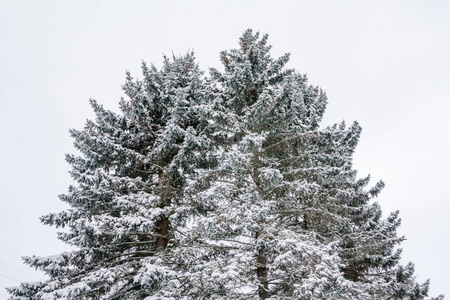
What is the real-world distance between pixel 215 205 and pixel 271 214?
1.61 meters

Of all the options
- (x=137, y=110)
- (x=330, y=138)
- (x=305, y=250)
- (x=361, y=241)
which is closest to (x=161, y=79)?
(x=137, y=110)

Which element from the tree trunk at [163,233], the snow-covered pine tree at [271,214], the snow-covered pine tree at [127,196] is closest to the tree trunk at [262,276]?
the snow-covered pine tree at [271,214]

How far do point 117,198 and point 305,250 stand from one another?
5384 mm

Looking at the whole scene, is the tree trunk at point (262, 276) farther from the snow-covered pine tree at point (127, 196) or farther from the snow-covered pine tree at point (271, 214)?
the snow-covered pine tree at point (127, 196)

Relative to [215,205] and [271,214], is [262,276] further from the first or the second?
[215,205]

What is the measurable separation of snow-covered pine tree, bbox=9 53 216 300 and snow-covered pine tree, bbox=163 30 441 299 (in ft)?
3.54

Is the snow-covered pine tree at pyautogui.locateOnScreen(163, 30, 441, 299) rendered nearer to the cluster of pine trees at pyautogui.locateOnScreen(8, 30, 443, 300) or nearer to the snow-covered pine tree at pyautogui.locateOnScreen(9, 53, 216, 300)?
the cluster of pine trees at pyautogui.locateOnScreen(8, 30, 443, 300)

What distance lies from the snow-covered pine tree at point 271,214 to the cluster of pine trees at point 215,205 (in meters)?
0.04

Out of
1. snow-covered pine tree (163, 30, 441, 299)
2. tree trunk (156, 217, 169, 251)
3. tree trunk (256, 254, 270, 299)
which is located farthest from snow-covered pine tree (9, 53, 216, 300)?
tree trunk (256, 254, 270, 299)

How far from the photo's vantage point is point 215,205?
25.0 ft

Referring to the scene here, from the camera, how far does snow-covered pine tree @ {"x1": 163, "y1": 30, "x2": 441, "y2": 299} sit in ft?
19.6

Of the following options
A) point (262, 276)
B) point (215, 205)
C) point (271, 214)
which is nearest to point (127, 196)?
point (215, 205)

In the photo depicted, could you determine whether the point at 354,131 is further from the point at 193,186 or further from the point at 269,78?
the point at 193,186

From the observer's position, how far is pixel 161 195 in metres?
9.20
